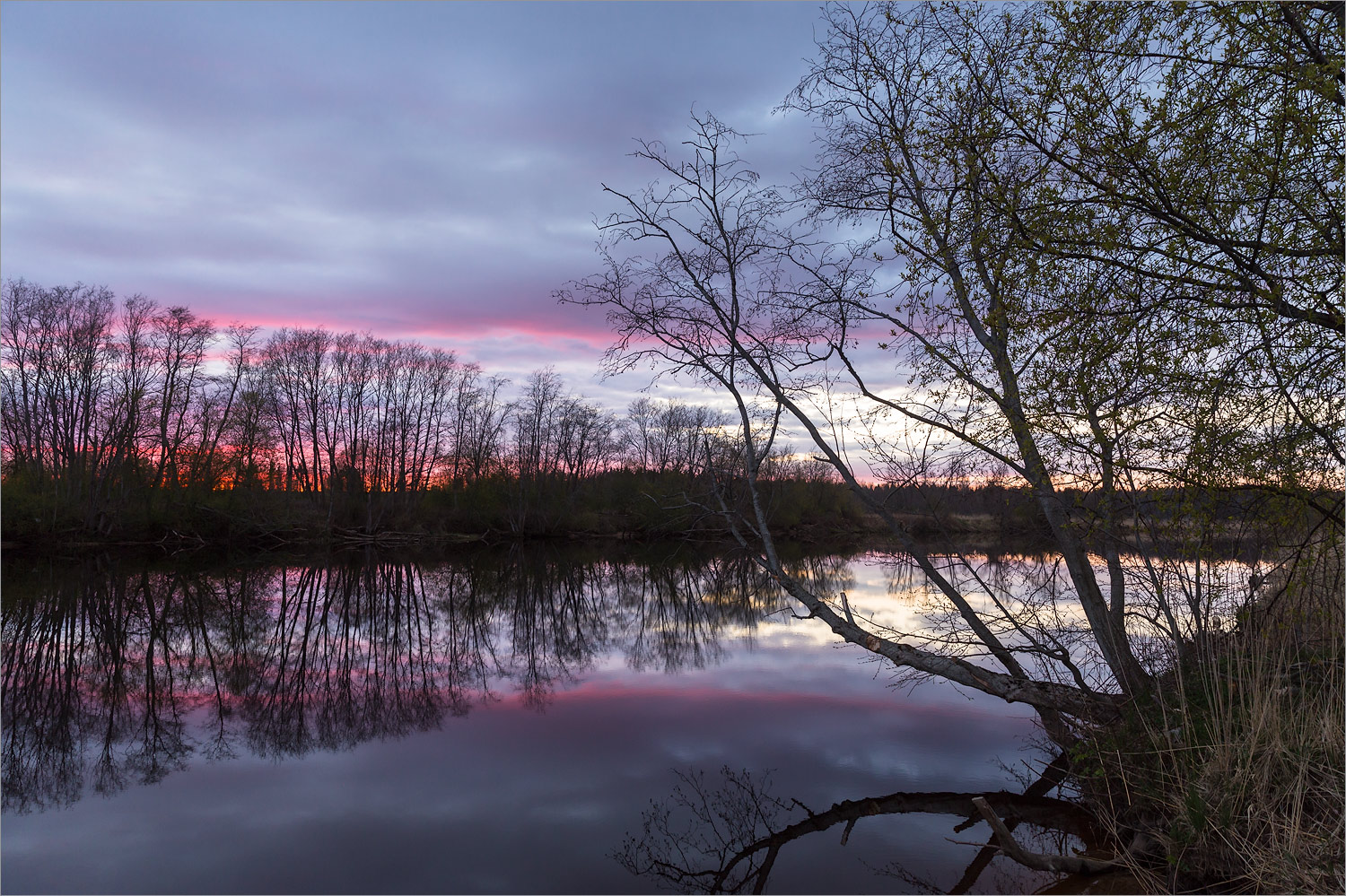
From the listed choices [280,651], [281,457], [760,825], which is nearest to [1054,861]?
[760,825]

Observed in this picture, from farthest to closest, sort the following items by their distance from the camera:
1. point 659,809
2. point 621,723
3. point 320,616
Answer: point 320,616 < point 621,723 < point 659,809

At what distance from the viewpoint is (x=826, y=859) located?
23.3ft

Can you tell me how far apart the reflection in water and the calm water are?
78 mm

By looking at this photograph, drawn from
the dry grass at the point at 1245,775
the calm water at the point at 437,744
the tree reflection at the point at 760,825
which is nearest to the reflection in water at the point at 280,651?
the calm water at the point at 437,744

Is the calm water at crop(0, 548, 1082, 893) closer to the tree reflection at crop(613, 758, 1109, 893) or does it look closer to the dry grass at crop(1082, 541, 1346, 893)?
the tree reflection at crop(613, 758, 1109, 893)

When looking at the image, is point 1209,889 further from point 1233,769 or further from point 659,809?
point 659,809

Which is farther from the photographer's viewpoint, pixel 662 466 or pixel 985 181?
pixel 662 466

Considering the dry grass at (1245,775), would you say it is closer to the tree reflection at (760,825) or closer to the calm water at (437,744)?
the tree reflection at (760,825)

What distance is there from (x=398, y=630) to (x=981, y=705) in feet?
42.6

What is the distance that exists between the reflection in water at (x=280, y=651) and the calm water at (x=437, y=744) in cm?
8

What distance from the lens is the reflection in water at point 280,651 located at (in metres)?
10.6

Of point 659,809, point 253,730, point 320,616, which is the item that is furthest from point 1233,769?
point 320,616

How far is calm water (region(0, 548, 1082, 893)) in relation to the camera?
711cm

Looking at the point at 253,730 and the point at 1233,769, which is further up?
the point at 1233,769
